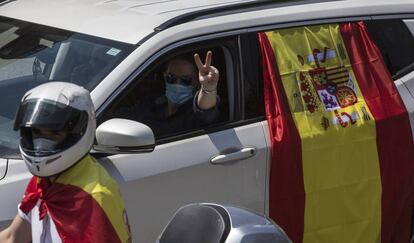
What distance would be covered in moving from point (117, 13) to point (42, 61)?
466 millimetres

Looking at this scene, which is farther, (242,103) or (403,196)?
(403,196)

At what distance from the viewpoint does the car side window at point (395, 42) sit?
15.6 ft

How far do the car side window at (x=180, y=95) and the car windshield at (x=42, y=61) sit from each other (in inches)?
7.3

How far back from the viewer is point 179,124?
4207 mm

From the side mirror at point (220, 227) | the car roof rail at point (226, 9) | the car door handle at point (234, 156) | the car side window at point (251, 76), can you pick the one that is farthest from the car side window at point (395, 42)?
the side mirror at point (220, 227)

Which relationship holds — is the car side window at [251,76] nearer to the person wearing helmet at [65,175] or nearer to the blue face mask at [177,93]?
the blue face mask at [177,93]

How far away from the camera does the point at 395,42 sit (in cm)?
486

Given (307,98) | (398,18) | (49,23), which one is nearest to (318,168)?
(307,98)

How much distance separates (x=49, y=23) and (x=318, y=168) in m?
1.61

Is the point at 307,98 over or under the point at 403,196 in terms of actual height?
over

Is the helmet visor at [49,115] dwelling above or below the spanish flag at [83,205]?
above

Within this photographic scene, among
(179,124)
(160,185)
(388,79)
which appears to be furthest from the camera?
(388,79)

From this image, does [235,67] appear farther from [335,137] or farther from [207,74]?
[335,137]

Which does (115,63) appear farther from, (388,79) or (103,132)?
(388,79)
